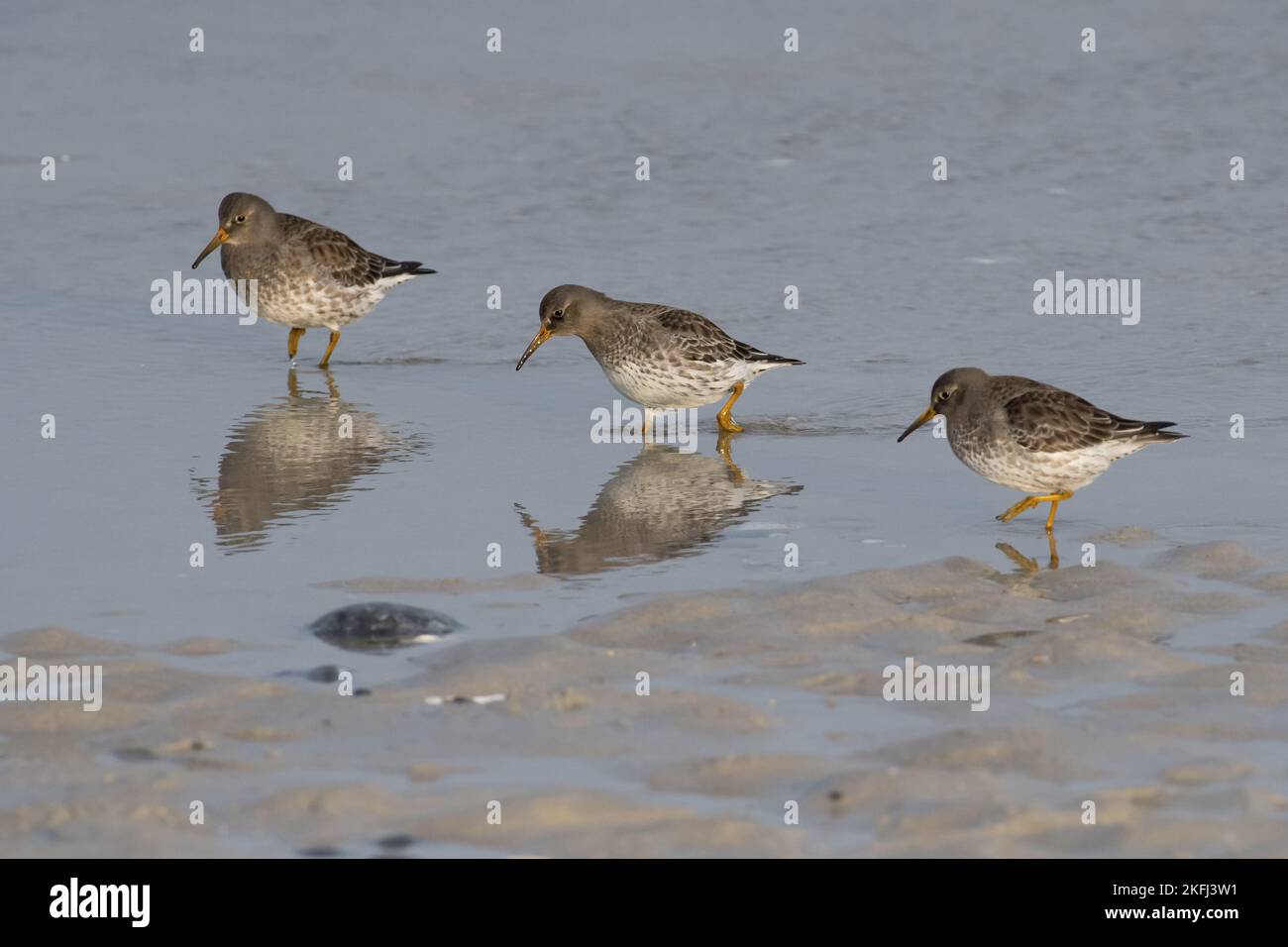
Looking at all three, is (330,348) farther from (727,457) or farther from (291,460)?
(727,457)

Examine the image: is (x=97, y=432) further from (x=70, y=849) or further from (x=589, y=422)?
(x=70, y=849)

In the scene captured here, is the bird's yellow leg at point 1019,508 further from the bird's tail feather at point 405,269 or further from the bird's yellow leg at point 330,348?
the bird's tail feather at point 405,269

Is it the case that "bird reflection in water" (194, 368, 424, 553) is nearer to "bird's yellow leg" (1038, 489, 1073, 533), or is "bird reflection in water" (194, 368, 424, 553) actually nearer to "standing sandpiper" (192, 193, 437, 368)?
"standing sandpiper" (192, 193, 437, 368)

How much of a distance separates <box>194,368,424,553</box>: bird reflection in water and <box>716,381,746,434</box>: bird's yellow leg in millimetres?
2112

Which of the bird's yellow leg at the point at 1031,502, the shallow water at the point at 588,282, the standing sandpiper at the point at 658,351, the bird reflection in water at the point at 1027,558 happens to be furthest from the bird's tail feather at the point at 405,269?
the bird reflection in water at the point at 1027,558

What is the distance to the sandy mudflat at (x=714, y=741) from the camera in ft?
19.4

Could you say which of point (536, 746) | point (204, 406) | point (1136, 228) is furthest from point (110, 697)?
point (1136, 228)

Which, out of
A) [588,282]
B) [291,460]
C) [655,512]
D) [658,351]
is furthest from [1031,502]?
[588,282]

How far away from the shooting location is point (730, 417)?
12.8 metres

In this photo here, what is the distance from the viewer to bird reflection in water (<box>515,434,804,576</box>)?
9.41 m

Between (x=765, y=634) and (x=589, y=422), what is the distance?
197 inches

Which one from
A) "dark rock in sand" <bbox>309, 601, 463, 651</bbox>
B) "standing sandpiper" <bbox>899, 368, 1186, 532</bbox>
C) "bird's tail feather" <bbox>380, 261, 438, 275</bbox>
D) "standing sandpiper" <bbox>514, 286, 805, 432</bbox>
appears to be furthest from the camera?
"bird's tail feather" <bbox>380, 261, 438, 275</bbox>

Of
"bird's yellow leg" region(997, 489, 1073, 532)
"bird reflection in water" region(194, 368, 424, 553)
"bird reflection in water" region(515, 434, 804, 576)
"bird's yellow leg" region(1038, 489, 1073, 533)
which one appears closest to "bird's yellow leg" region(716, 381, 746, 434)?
"bird reflection in water" region(515, 434, 804, 576)

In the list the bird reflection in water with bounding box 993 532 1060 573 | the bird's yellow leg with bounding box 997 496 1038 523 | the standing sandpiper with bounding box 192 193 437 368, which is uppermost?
the standing sandpiper with bounding box 192 193 437 368
